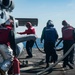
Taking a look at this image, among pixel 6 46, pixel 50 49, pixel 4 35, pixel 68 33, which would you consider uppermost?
pixel 4 35

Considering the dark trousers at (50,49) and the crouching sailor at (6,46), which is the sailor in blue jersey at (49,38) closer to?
the dark trousers at (50,49)

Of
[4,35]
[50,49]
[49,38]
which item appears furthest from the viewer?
[50,49]

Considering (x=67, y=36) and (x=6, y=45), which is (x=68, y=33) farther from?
(x=6, y=45)

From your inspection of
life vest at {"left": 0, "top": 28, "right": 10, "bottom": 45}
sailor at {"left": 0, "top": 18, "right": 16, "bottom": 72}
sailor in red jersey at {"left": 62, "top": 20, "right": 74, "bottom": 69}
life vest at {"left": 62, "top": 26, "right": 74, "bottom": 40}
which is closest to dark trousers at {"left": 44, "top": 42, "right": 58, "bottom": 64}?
sailor in red jersey at {"left": 62, "top": 20, "right": 74, "bottom": 69}

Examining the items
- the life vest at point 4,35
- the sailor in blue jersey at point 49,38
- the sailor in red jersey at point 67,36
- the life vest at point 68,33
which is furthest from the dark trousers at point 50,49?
the life vest at point 4,35

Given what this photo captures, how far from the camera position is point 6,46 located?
31.7ft

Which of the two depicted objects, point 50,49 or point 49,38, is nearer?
point 49,38

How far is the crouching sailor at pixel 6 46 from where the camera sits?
9.48 metres

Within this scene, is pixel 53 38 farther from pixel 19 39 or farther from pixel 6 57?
pixel 6 57

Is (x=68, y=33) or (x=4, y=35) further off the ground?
(x=4, y=35)

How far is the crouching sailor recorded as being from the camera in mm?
9477

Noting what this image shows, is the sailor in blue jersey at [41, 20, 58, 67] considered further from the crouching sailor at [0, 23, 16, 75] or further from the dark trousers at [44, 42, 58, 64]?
the crouching sailor at [0, 23, 16, 75]

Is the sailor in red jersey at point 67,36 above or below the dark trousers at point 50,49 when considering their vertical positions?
above

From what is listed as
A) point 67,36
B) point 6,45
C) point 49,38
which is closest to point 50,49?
point 49,38
